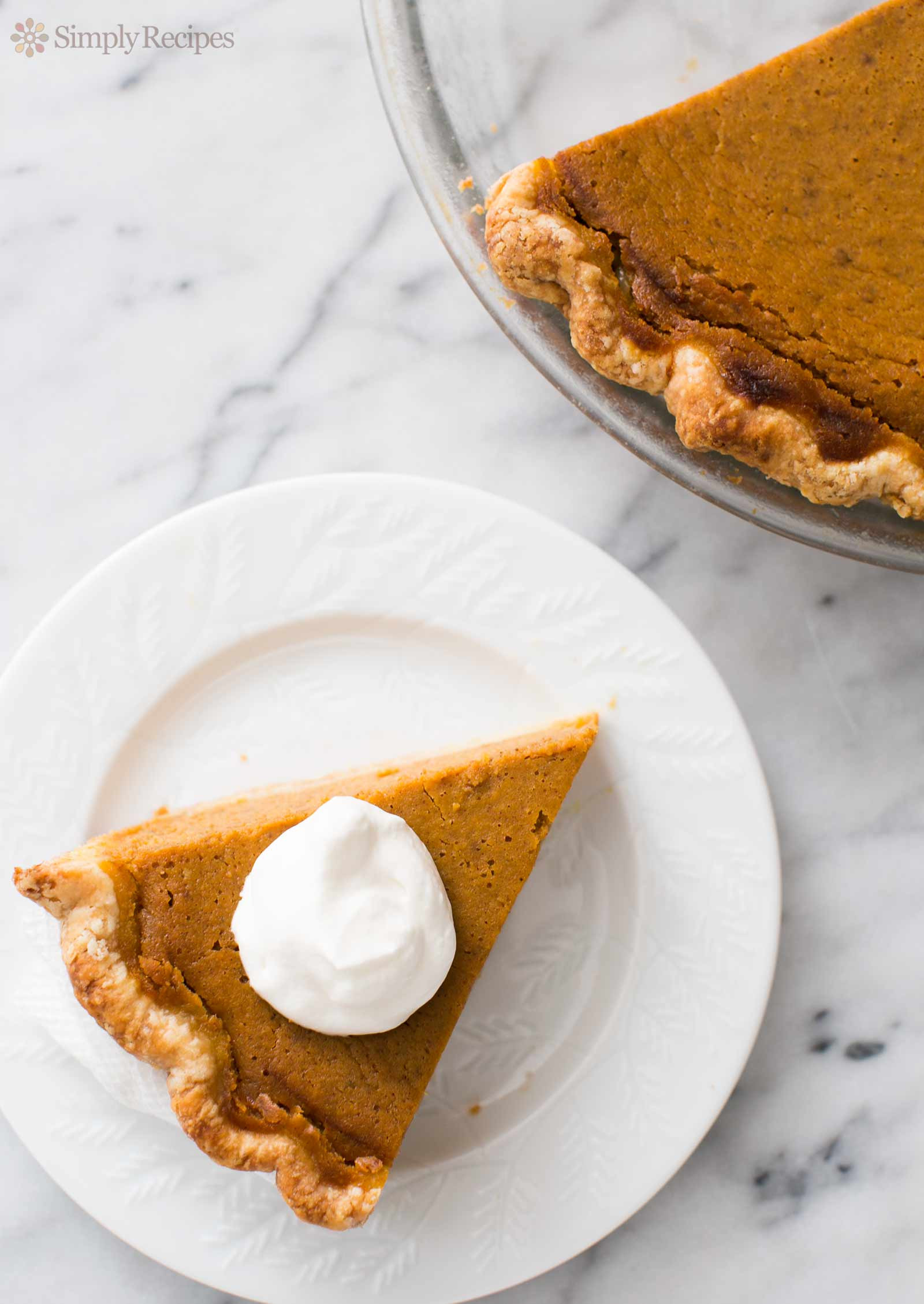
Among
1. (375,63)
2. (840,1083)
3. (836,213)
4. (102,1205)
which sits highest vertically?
(375,63)

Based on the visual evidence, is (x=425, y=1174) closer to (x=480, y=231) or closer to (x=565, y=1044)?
(x=565, y=1044)

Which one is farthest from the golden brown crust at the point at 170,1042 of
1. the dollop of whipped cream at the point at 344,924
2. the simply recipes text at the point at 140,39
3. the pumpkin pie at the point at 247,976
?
the simply recipes text at the point at 140,39

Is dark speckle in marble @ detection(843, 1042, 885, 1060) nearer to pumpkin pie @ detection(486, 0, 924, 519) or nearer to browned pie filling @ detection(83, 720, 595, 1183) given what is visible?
browned pie filling @ detection(83, 720, 595, 1183)

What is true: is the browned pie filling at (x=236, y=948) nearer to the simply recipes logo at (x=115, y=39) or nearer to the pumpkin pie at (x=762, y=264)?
the pumpkin pie at (x=762, y=264)

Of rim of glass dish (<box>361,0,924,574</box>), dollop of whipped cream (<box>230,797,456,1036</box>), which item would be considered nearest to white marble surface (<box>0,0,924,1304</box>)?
rim of glass dish (<box>361,0,924,574</box>)

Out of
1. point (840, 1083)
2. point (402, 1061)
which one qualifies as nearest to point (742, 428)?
point (402, 1061)

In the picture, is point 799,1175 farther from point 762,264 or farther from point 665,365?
point 762,264

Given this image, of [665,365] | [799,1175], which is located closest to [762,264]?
[665,365]
